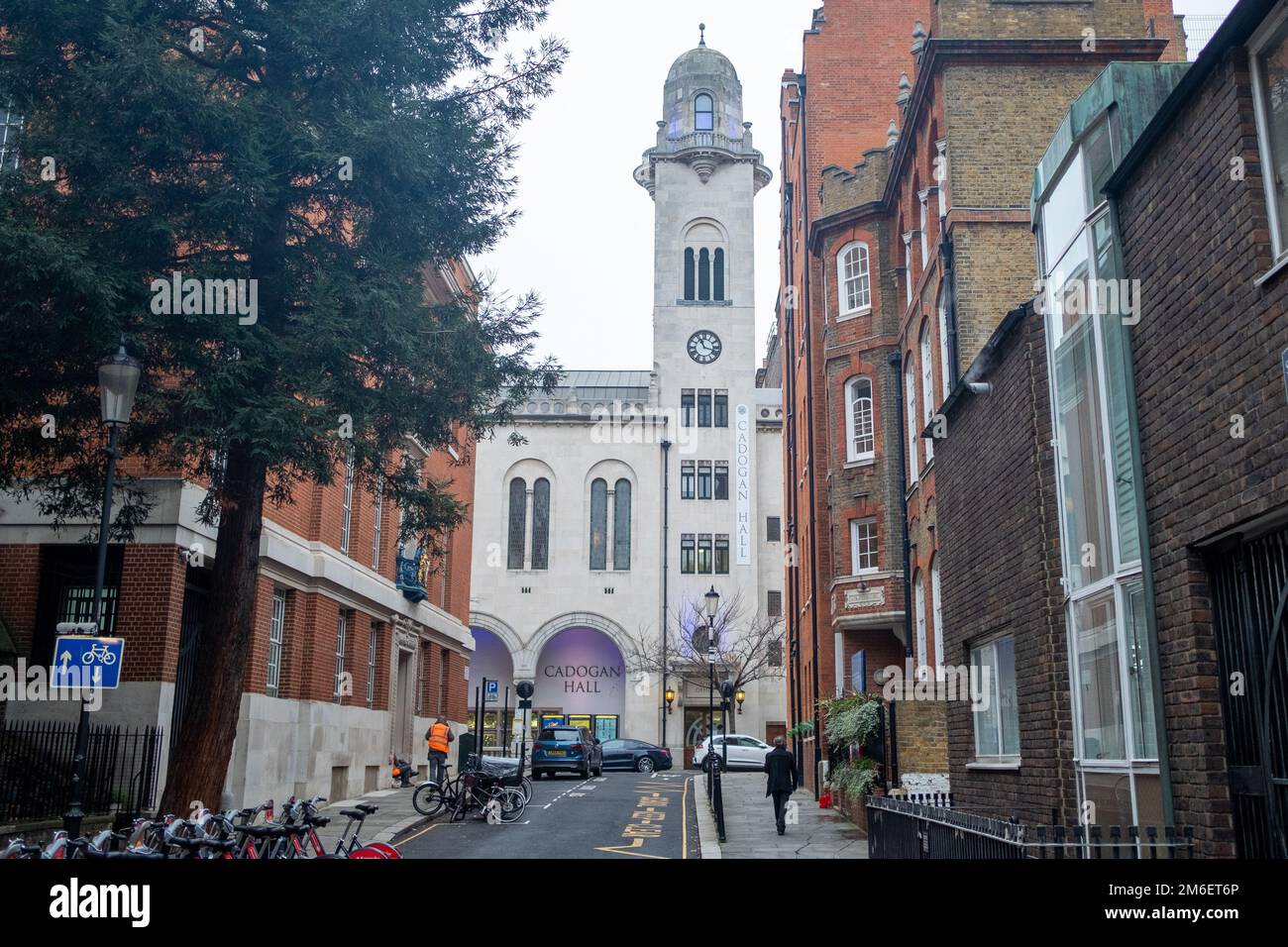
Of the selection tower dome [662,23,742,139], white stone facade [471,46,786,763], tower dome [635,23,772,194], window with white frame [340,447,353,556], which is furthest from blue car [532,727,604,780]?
tower dome [662,23,742,139]

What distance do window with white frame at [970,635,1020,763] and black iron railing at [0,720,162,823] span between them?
11303 mm

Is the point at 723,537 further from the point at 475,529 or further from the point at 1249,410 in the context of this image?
the point at 1249,410

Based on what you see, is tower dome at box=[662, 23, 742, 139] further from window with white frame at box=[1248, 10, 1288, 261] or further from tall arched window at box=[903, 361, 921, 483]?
window with white frame at box=[1248, 10, 1288, 261]

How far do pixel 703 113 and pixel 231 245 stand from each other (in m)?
49.6

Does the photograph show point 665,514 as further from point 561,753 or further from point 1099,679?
point 1099,679

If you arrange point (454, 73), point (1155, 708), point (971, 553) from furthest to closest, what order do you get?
point (454, 73)
point (971, 553)
point (1155, 708)

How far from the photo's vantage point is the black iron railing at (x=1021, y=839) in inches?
279

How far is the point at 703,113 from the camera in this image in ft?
199

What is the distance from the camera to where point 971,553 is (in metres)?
14.0

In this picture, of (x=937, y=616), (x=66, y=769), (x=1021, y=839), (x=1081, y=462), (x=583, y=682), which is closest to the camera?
(x=1021, y=839)

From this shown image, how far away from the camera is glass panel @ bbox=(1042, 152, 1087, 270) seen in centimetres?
1055

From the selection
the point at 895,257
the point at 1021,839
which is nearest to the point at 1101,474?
the point at 1021,839
